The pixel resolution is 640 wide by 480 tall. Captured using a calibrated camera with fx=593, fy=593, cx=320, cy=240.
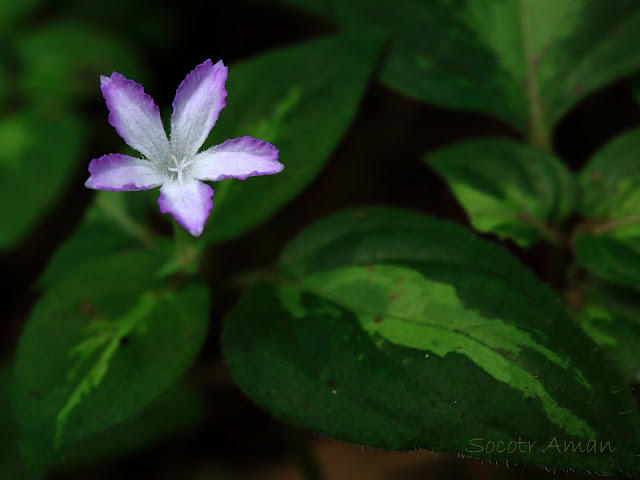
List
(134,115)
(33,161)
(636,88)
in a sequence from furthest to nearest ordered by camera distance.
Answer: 1. (33,161)
2. (636,88)
3. (134,115)

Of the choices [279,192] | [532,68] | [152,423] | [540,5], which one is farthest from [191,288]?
[540,5]

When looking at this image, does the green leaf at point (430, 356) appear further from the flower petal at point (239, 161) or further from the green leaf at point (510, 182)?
the flower petal at point (239, 161)

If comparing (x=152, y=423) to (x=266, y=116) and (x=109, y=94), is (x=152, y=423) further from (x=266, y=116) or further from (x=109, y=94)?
(x=109, y=94)

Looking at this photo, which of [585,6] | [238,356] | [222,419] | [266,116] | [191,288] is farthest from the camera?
[222,419]

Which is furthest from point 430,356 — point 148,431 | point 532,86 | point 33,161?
point 33,161

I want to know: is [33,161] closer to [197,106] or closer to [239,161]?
[197,106]

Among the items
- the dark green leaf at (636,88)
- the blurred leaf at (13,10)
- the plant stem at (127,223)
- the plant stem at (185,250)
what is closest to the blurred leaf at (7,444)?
the plant stem at (127,223)
